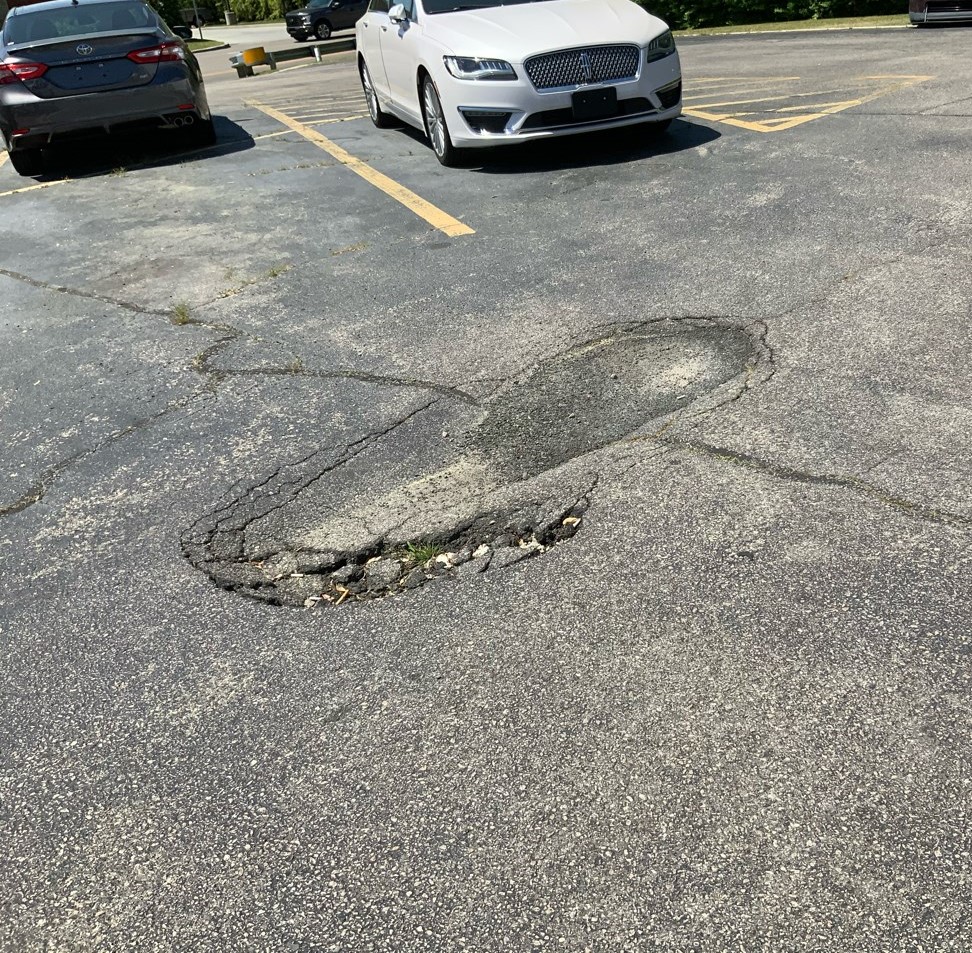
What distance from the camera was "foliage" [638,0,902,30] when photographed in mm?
19531

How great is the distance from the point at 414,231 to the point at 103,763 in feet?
17.3

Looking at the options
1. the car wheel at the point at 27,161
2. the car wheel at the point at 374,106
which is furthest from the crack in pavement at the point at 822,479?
the car wheel at the point at 27,161

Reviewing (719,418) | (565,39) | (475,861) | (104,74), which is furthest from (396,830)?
(104,74)

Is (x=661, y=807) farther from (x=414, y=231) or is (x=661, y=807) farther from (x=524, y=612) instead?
(x=414, y=231)

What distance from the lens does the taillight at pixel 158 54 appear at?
1027cm

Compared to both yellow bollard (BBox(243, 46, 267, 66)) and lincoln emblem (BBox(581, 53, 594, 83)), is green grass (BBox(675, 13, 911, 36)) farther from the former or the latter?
lincoln emblem (BBox(581, 53, 594, 83))

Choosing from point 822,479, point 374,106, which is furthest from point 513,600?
point 374,106

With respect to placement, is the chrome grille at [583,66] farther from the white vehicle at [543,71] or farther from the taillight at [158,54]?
the taillight at [158,54]

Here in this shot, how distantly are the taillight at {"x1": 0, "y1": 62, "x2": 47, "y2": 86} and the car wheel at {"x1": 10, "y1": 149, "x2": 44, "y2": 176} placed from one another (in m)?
0.71

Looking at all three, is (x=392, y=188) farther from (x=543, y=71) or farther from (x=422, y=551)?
(x=422, y=551)

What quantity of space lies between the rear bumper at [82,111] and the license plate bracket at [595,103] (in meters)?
4.47

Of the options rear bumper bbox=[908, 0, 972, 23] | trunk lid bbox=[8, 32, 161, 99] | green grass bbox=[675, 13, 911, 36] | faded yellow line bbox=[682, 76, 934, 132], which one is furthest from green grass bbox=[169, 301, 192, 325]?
green grass bbox=[675, 13, 911, 36]

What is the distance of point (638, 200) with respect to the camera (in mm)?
7496

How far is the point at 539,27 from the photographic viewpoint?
8.61 meters
